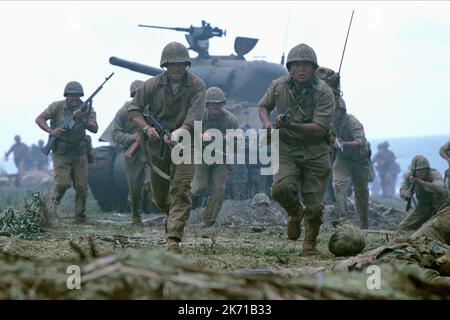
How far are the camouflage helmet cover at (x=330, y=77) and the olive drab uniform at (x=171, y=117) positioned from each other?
1.64 metres

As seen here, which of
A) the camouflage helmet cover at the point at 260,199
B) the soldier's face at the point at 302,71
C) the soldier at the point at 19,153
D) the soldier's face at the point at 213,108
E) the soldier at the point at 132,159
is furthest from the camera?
the soldier at the point at 19,153

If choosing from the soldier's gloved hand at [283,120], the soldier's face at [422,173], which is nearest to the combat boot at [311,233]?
the soldier's gloved hand at [283,120]

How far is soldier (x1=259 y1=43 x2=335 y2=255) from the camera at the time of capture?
30.7 ft

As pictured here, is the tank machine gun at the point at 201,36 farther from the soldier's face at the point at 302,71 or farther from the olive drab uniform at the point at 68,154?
the soldier's face at the point at 302,71

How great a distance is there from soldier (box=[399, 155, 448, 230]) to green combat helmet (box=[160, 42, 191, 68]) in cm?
533

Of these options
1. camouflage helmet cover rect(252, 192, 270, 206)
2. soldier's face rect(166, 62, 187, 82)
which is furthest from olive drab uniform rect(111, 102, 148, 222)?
soldier's face rect(166, 62, 187, 82)

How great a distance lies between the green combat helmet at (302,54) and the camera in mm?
9328

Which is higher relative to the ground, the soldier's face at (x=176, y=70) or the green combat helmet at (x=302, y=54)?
the green combat helmet at (x=302, y=54)

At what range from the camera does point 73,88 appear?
48.4ft

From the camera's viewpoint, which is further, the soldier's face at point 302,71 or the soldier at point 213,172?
the soldier at point 213,172

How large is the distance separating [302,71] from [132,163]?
6630 millimetres

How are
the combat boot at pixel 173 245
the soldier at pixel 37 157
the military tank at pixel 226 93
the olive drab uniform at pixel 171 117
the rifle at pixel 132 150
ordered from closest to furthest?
the combat boot at pixel 173 245
the olive drab uniform at pixel 171 117
the rifle at pixel 132 150
the military tank at pixel 226 93
the soldier at pixel 37 157

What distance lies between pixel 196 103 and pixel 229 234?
3.74m

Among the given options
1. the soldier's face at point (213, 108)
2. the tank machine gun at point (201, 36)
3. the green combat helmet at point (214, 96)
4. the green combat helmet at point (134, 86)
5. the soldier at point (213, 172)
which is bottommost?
the soldier at point (213, 172)
